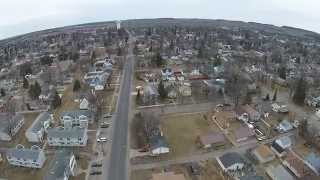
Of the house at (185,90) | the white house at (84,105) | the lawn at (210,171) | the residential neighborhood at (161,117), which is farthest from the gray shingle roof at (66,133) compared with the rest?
the house at (185,90)

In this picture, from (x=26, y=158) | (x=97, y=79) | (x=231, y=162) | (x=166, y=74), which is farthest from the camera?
(x=166, y=74)

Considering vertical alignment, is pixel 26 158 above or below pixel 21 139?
above

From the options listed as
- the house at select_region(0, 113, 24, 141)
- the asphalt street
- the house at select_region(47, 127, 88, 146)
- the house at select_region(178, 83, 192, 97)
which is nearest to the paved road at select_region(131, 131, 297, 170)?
the asphalt street

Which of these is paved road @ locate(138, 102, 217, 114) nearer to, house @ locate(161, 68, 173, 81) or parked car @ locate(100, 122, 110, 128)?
parked car @ locate(100, 122, 110, 128)

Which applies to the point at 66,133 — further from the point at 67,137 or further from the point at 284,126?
the point at 284,126

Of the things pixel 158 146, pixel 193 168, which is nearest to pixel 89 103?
pixel 158 146

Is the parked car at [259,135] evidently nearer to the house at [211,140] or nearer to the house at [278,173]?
the house at [211,140]

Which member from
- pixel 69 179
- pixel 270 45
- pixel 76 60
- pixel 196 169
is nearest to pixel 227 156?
pixel 196 169
